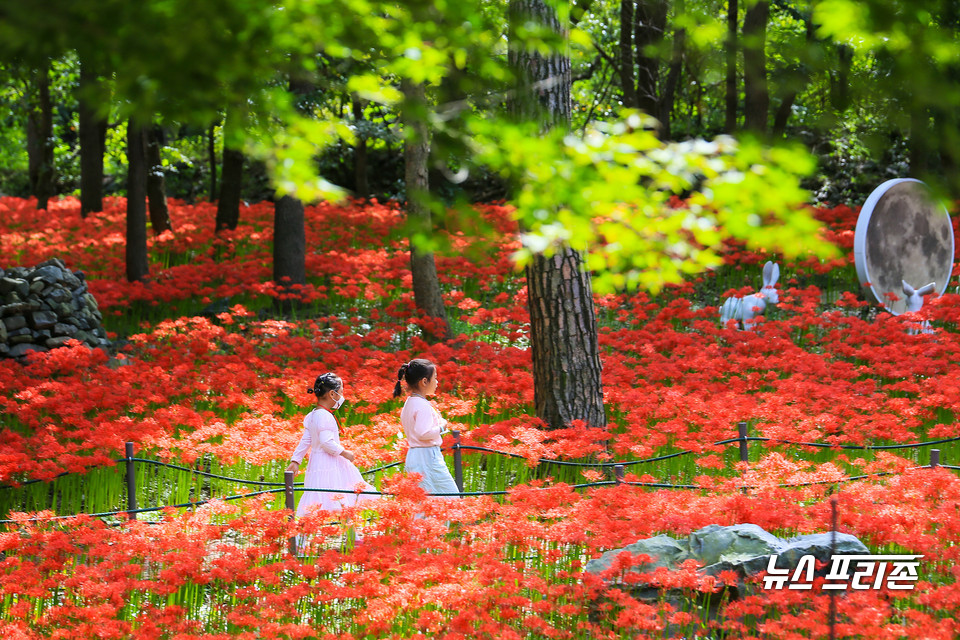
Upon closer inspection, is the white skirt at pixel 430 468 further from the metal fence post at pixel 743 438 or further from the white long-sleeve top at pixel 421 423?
the metal fence post at pixel 743 438

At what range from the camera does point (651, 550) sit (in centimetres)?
477

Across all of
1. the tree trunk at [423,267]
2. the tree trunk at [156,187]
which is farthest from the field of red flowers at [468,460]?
the tree trunk at [156,187]

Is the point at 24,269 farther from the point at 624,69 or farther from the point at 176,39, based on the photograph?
the point at 624,69

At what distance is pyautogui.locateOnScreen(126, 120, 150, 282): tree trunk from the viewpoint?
42.6 ft

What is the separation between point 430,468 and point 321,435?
805mm

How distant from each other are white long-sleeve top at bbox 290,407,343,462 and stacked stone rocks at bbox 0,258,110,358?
6124mm

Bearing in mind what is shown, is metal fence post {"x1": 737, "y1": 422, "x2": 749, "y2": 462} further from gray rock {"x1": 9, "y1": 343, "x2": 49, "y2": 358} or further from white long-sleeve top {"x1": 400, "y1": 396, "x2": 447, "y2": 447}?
gray rock {"x1": 9, "y1": 343, "x2": 49, "y2": 358}

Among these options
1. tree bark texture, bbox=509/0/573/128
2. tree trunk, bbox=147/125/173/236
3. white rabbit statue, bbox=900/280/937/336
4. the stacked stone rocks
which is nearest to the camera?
tree bark texture, bbox=509/0/573/128

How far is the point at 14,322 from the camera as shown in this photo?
36.6 feet

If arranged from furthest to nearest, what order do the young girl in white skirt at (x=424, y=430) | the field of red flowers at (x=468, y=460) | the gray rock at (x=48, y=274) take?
the gray rock at (x=48, y=274) < the young girl in white skirt at (x=424, y=430) < the field of red flowers at (x=468, y=460)

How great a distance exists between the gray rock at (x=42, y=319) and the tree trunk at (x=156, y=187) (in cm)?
475

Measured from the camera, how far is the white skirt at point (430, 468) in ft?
19.8

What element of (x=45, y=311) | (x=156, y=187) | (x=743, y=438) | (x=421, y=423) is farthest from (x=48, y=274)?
(x=743, y=438)

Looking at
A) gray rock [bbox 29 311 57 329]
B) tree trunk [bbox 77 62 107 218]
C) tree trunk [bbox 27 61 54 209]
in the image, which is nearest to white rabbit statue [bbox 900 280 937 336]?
gray rock [bbox 29 311 57 329]
